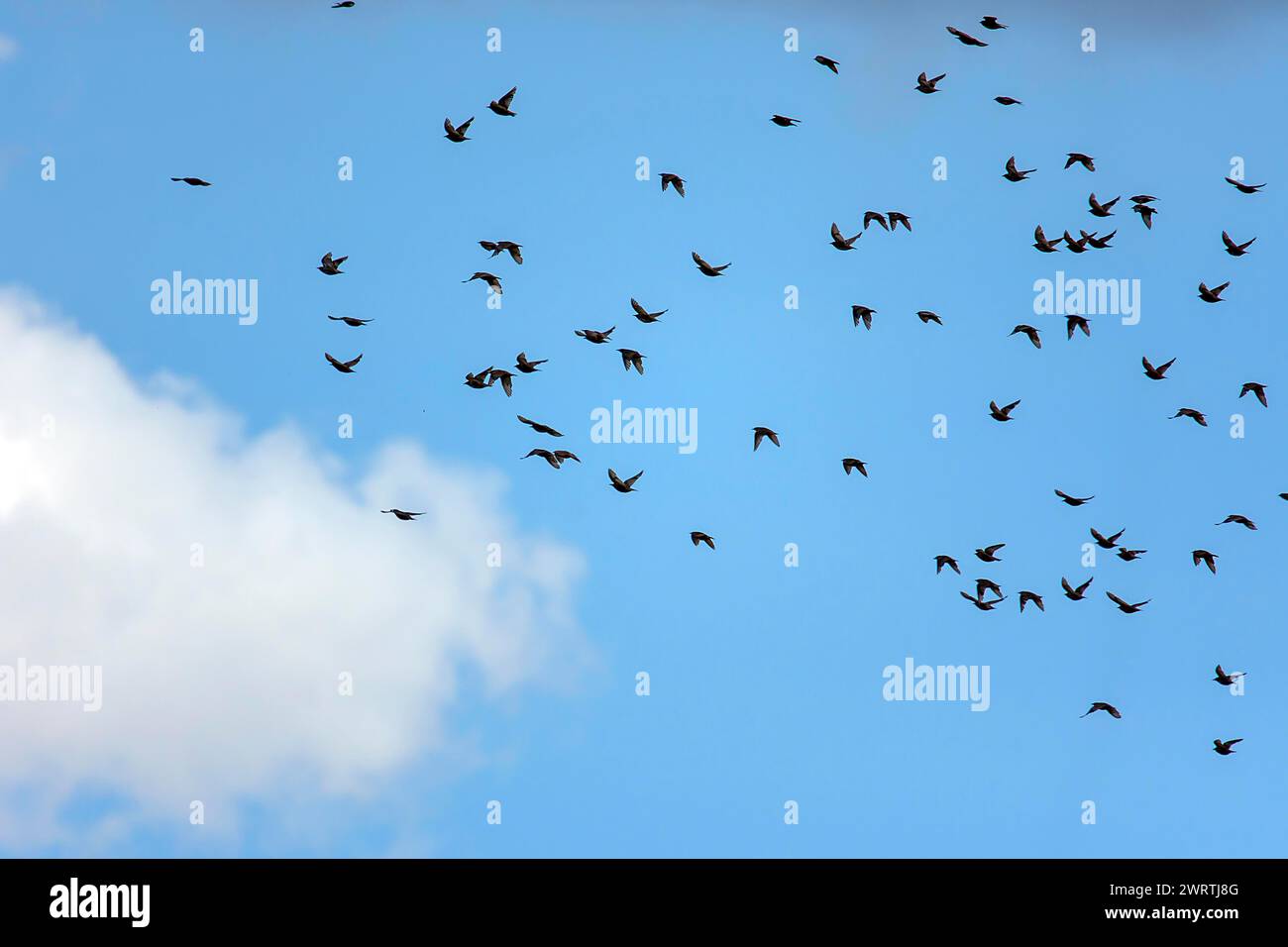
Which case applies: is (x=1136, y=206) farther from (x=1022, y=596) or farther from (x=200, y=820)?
(x=200, y=820)

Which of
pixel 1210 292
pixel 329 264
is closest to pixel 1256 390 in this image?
pixel 1210 292

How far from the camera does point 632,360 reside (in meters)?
21.1

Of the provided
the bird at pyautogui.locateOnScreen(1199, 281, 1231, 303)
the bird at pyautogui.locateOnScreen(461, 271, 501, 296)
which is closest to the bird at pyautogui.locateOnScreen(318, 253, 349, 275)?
the bird at pyautogui.locateOnScreen(461, 271, 501, 296)

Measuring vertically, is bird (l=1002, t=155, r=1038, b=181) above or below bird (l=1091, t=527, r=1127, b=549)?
above

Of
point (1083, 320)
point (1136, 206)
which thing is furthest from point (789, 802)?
point (1136, 206)

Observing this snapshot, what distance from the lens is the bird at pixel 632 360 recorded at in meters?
21.1

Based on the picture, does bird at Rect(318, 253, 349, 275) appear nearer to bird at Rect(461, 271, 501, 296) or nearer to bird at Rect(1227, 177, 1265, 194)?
bird at Rect(461, 271, 501, 296)

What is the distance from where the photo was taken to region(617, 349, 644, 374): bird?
69.2ft

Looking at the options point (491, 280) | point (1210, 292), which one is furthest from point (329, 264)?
point (1210, 292)

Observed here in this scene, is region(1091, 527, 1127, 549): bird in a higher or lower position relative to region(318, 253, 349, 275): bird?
lower

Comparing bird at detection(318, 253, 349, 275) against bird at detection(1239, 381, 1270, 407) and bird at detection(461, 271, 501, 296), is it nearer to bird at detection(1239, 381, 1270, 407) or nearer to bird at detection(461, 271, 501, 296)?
bird at detection(461, 271, 501, 296)

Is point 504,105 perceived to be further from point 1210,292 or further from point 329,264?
point 1210,292

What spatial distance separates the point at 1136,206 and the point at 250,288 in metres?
10.6

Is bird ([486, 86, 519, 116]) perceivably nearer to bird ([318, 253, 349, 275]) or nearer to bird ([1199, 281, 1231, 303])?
bird ([318, 253, 349, 275])
